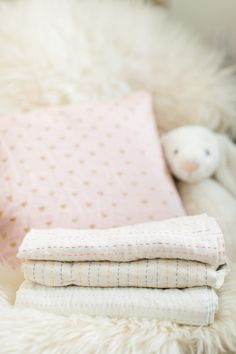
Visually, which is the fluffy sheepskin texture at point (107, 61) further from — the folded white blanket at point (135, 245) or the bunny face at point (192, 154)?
the folded white blanket at point (135, 245)

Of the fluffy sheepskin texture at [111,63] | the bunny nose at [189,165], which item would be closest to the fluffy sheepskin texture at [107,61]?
the fluffy sheepskin texture at [111,63]

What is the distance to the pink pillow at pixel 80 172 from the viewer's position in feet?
2.73

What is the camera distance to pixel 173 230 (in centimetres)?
66

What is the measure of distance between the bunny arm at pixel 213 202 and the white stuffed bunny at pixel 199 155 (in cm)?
2

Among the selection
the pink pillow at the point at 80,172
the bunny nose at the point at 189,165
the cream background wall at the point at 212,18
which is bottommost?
the pink pillow at the point at 80,172

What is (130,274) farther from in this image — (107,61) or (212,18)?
(212,18)

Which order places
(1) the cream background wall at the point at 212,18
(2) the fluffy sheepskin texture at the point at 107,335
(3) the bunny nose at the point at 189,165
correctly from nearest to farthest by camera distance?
(2) the fluffy sheepskin texture at the point at 107,335 < (3) the bunny nose at the point at 189,165 < (1) the cream background wall at the point at 212,18

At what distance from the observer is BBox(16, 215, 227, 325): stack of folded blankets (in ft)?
1.99

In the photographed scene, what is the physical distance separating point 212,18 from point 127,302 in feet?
3.40

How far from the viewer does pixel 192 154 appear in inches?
38.9

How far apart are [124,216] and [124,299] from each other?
10.3 inches

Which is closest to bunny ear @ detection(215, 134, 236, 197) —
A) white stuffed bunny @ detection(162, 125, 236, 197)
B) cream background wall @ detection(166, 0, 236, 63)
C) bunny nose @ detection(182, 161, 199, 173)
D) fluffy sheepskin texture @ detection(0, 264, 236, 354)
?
white stuffed bunny @ detection(162, 125, 236, 197)

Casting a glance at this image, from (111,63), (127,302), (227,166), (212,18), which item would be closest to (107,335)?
(127,302)

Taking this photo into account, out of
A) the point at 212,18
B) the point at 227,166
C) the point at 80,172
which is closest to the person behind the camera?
the point at 80,172
